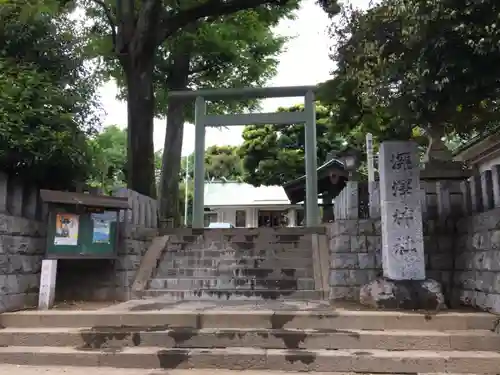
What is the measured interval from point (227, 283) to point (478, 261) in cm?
391

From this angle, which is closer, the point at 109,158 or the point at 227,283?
the point at 227,283

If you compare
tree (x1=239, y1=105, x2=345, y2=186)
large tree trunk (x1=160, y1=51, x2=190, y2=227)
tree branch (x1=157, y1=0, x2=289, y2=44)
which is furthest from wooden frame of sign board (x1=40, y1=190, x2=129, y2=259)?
tree (x1=239, y1=105, x2=345, y2=186)

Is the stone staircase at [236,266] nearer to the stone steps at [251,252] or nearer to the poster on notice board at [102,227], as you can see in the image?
the stone steps at [251,252]

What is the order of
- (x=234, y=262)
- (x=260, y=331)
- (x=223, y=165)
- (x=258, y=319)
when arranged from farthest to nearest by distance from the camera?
(x=223, y=165) < (x=234, y=262) < (x=258, y=319) < (x=260, y=331)

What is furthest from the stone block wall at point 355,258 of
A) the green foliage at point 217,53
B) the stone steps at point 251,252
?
the green foliage at point 217,53

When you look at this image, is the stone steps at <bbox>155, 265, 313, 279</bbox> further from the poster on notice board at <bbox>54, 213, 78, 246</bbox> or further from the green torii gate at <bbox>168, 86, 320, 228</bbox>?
the green torii gate at <bbox>168, 86, 320, 228</bbox>

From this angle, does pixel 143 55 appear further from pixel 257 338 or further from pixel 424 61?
pixel 257 338

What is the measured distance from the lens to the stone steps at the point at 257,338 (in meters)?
4.85

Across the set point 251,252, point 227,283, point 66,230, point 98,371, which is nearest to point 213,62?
point 251,252

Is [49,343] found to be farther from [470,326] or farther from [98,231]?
[470,326]

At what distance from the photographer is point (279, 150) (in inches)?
854

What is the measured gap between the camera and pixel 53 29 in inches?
325

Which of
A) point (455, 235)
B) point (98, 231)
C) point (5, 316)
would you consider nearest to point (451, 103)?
point (455, 235)

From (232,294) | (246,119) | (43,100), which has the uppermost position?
(246,119)
